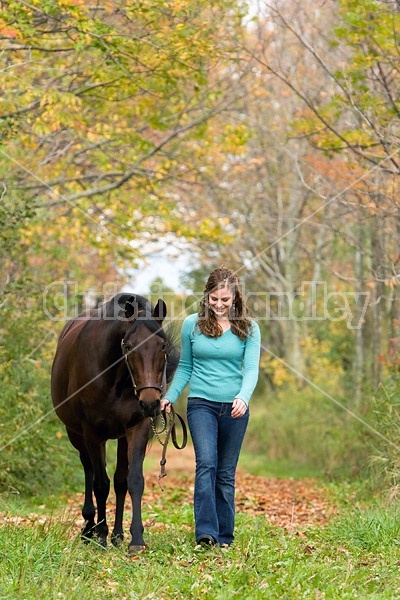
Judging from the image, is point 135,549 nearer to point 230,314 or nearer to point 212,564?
point 212,564

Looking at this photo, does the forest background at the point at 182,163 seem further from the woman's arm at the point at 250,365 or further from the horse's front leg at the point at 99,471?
the woman's arm at the point at 250,365

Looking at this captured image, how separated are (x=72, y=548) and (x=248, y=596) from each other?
60.4 inches

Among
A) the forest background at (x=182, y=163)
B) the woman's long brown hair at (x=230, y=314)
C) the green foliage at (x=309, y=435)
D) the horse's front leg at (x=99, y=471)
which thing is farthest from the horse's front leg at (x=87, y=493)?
the green foliage at (x=309, y=435)

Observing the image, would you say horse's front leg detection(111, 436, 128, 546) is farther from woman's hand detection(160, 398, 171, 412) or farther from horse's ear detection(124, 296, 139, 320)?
horse's ear detection(124, 296, 139, 320)

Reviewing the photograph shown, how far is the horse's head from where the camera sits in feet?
20.7

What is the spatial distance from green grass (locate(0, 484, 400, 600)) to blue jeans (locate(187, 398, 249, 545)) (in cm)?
20

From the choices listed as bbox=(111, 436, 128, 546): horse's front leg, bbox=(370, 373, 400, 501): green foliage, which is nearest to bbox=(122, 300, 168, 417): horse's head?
bbox=(111, 436, 128, 546): horse's front leg

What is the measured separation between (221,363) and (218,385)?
0.17 meters

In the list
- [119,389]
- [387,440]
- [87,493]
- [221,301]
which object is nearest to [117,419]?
[119,389]

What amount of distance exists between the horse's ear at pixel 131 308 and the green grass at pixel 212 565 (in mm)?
1619

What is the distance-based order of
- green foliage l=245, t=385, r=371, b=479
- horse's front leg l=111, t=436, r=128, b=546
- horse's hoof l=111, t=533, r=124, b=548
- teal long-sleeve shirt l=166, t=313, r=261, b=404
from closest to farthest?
teal long-sleeve shirt l=166, t=313, r=261, b=404, horse's hoof l=111, t=533, r=124, b=548, horse's front leg l=111, t=436, r=128, b=546, green foliage l=245, t=385, r=371, b=479

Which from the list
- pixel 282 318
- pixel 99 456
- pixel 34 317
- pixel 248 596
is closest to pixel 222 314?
pixel 99 456

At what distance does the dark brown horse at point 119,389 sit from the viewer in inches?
253

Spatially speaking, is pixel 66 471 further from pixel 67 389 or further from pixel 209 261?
pixel 209 261
